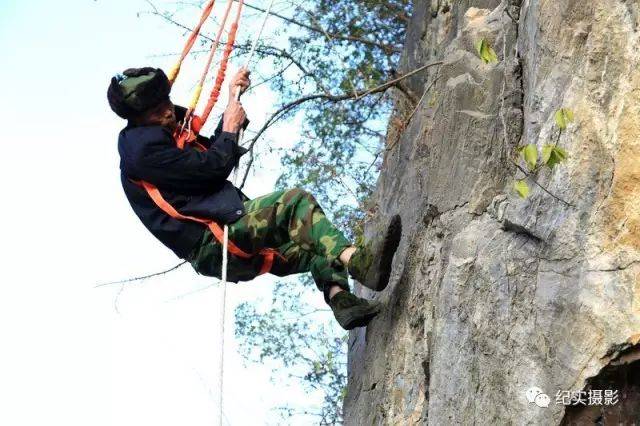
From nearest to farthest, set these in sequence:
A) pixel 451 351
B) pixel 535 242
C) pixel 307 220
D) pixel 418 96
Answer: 1. pixel 535 242
2. pixel 451 351
3. pixel 307 220
4. pixel 418 96

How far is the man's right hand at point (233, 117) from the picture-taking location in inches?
231

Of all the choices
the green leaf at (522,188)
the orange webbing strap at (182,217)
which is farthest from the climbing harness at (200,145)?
the green leaf at (522,188)

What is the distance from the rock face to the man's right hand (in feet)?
3.86

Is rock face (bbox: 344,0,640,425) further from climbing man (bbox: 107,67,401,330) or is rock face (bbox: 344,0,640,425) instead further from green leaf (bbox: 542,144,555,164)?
climbing man (bbox: 107,67,401,330)

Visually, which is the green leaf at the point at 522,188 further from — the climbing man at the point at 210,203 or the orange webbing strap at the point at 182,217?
the orange webbing strap at the point at 182,217

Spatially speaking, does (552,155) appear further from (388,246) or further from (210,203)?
(210,203)

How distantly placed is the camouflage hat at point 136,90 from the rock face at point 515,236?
1.67 meters

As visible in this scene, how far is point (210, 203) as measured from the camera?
588cm

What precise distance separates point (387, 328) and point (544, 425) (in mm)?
1751

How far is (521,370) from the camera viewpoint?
15.8 ft

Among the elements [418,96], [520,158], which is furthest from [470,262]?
[418,96]

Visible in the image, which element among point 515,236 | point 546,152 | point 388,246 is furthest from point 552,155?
point 388,246

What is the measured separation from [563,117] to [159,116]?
239 cm

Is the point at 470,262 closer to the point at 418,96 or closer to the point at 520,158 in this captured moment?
the point at 520,158
